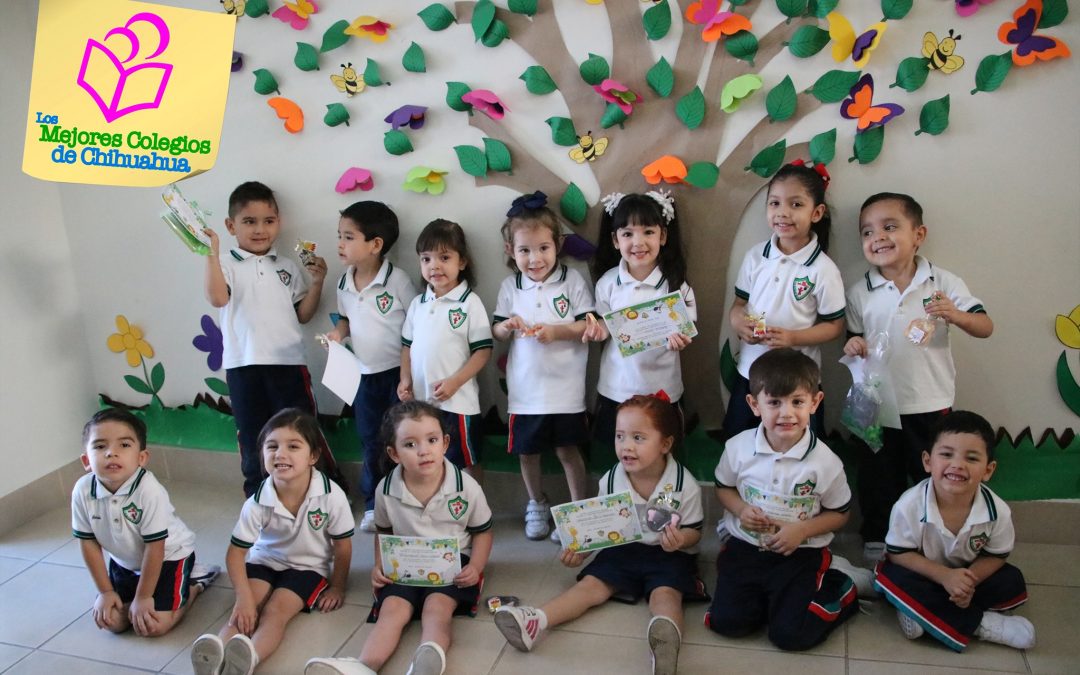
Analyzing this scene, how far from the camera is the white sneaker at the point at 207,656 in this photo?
7.19 ft

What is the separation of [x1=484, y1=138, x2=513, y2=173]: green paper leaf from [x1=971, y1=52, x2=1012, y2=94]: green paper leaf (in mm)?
1405

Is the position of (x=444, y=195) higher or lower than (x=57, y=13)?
lower

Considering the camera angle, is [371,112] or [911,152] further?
[371,112]

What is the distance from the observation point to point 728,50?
8.36 feet

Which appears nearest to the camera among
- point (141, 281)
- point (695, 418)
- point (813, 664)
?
point (813, 664)

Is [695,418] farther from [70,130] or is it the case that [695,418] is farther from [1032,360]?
[70,130]

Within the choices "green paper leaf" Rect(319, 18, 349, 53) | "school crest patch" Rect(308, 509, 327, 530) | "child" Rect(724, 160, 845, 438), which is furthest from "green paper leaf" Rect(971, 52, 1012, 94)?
"school crest patch" Rect(308, 509, 327, 530)

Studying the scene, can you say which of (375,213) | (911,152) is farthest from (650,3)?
(375,213)

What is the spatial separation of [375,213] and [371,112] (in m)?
0.35

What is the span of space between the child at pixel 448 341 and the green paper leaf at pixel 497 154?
25 centimetres

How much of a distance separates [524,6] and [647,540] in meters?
1.68

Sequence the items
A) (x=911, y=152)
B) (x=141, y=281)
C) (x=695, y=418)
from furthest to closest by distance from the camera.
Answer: (x=141, y=281), (x=695, y=418), (x=911, y=152)

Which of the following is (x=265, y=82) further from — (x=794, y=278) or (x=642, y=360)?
A: (x=794, y=278)

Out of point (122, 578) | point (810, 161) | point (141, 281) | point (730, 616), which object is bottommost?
point (122, 578)
